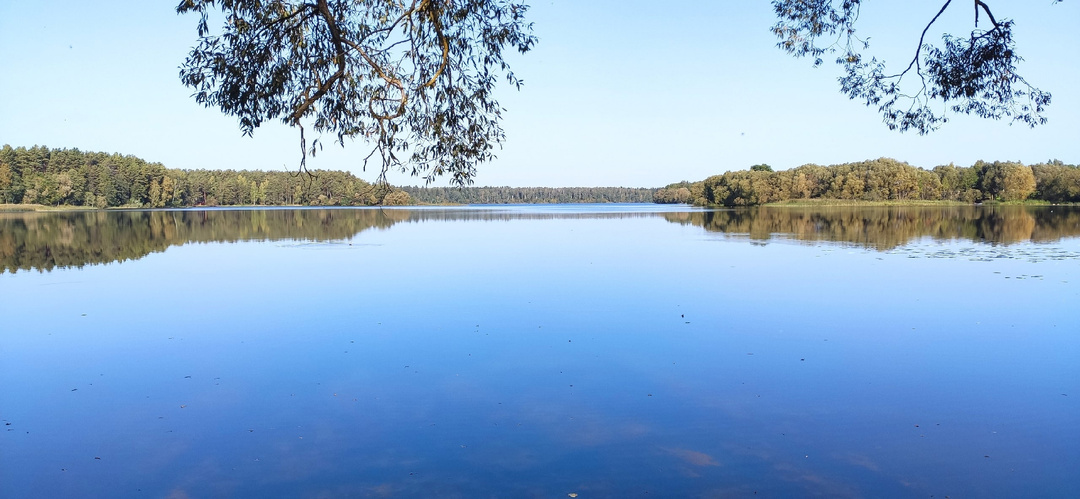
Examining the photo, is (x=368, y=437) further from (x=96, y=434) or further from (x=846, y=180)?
(x=846, y=180)

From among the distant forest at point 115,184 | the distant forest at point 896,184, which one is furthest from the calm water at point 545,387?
the distant forest at point 896,184

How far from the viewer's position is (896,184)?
97562 millimetres

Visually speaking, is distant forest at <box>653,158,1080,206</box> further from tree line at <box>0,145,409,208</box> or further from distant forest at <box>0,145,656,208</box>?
tree line at <box>0,145,409,208</box>

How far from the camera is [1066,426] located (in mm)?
6199

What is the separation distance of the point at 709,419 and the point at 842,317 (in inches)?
235

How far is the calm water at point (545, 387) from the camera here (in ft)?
17.5

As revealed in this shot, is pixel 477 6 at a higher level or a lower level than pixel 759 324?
higher

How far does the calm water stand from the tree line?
217 feet

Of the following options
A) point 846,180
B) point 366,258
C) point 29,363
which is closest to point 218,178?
point 846,180

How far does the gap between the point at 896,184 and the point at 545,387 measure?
103078 millimetres

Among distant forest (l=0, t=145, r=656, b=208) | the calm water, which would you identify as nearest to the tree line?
distant forest (l=0, t=145, r=656, b=208)

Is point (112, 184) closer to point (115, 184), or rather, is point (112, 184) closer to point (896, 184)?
point (115, 184)

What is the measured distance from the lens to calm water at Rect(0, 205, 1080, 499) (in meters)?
5.32

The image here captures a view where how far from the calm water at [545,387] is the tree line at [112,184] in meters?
66.0
